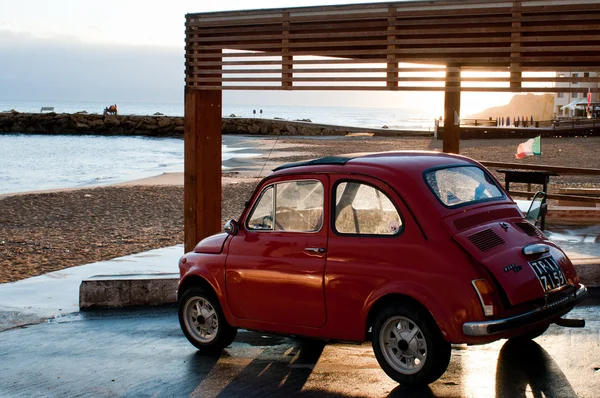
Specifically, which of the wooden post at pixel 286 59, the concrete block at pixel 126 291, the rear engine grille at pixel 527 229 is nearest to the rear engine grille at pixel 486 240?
the rear engine grille at pixel 527 229

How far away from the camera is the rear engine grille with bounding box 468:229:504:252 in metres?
6.27

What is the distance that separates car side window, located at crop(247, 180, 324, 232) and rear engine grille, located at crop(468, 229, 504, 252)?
1.27 metres

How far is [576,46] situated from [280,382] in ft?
15.5

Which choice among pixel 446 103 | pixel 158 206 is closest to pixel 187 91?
pixel 446 103

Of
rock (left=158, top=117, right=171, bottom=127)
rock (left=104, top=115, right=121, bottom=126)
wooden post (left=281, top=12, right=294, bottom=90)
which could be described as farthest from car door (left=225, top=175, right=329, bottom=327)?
rock (left=104, top=115, right=121, bottom=126)

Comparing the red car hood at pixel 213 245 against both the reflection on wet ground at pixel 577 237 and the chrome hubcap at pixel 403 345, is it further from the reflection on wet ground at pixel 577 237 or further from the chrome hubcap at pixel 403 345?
the reflection on wet ground at pixel 577 237

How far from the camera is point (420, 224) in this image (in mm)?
6344

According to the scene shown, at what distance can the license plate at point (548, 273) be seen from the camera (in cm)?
639

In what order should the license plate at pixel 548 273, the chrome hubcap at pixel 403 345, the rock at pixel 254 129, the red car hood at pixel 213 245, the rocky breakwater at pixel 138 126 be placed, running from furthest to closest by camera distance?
the rock at pixel 254 129 → the rocky breakwater at pixel 138 126 → the red car hood at pixel 213 245 → the license plate at pixel 548 273 → the chrome hubcap at pixel 403 345

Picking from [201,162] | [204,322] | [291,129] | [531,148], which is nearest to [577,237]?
[531,148]

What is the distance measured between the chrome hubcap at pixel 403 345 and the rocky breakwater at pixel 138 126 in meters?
62.2

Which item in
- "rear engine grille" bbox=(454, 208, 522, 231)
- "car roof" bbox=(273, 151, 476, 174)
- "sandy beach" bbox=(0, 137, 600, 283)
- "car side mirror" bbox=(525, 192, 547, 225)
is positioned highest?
"car roof" bbox=(273, 151, 476, 174)

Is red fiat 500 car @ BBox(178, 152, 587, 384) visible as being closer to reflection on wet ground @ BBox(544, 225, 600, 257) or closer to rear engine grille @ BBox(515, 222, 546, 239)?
rear engine grille @ BBox(515, 222, 546, 239)

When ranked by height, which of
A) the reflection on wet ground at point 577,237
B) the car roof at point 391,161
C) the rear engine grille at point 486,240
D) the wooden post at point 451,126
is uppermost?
the wooden post at point 451,126
